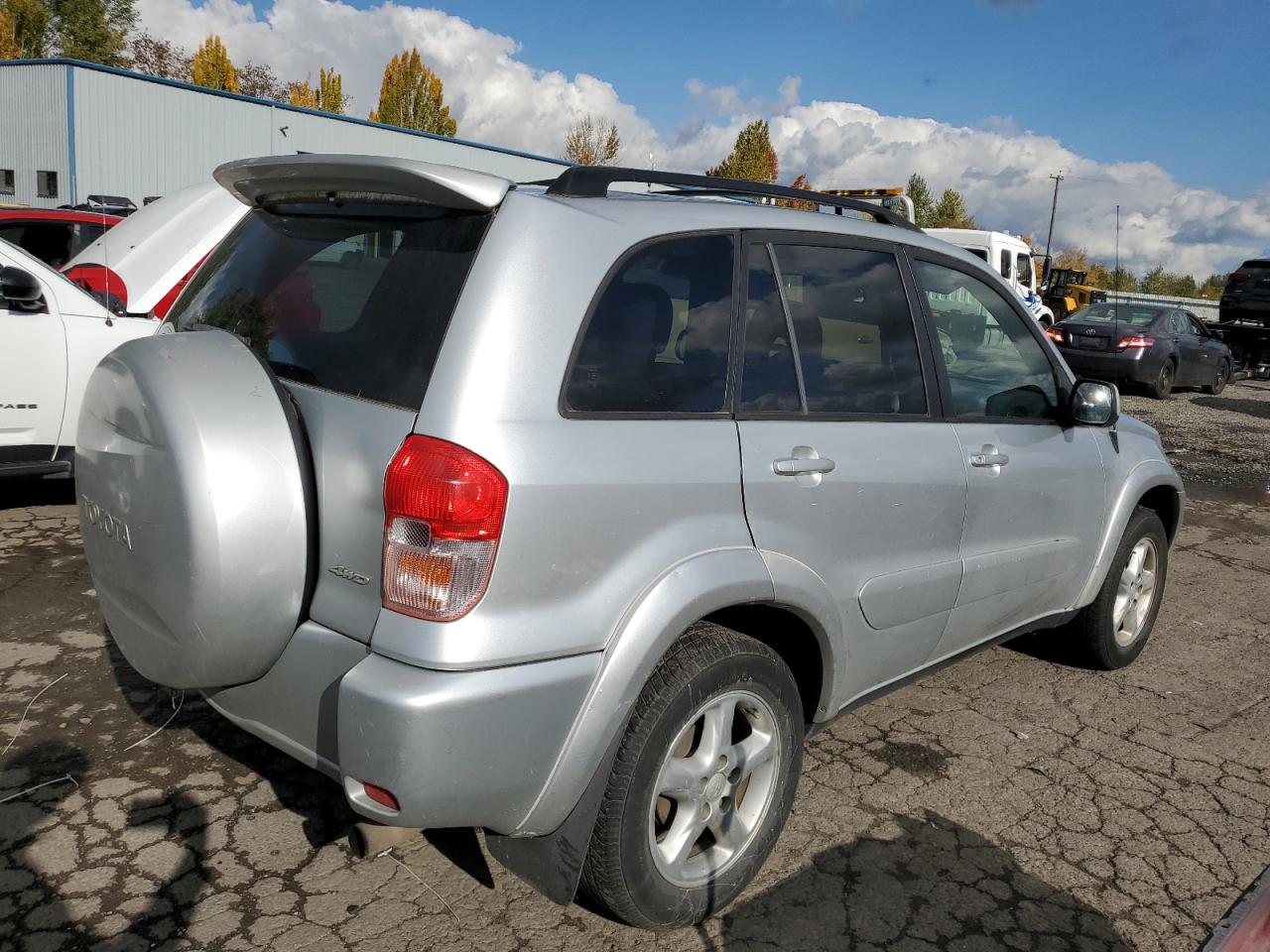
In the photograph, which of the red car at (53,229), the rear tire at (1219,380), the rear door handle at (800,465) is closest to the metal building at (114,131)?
the red car at (53,229)

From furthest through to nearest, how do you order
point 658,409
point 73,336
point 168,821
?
1. point 73,336
2. point 168,821
3. point 658,409

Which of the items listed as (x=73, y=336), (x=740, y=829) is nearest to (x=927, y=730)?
(x=740, y=829)

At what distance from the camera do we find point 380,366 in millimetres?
2271

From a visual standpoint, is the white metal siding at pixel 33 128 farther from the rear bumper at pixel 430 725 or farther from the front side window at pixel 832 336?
the rear bumper at pixel 430 725

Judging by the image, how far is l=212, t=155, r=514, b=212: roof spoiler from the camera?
2.26 m

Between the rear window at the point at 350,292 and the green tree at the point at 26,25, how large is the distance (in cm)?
4712

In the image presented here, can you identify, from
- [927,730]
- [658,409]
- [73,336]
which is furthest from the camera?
[73,336]

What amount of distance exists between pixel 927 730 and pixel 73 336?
4.99 m

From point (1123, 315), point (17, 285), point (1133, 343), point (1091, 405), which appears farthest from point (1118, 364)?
point (17, 285)

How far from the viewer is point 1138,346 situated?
15.4 metres

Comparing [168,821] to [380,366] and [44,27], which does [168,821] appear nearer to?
[380,366]

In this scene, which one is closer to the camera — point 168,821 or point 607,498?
point 607,498

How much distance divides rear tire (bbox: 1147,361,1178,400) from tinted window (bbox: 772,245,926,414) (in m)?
14.4

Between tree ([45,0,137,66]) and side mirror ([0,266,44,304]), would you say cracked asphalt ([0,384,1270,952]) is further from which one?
tree ([45,0,137,66])
